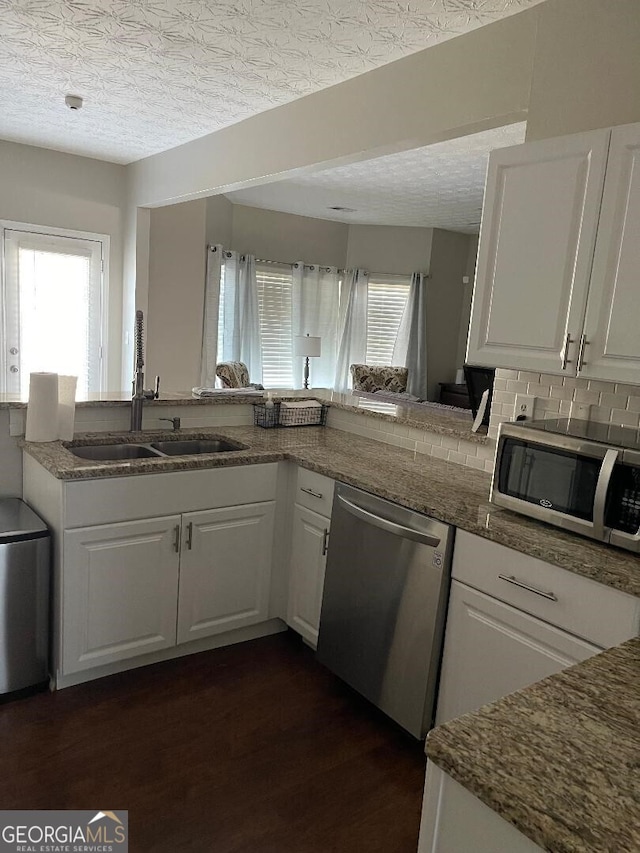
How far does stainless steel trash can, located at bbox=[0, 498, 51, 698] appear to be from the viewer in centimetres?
228

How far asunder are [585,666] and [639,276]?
114 centimetres

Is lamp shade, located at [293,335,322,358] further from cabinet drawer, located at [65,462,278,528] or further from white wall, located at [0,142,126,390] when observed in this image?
cabinet drawer, located at [65,462,278,528]

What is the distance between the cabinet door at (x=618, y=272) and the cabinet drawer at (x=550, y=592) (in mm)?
613

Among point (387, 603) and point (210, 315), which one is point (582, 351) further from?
point (210, 315)

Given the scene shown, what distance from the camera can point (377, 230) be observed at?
7629 mm

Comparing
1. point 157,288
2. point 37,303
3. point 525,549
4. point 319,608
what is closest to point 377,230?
point 157,288

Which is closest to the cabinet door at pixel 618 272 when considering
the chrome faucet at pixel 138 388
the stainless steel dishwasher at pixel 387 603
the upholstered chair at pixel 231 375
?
the stainless steel dishwasher at pixel 387 603

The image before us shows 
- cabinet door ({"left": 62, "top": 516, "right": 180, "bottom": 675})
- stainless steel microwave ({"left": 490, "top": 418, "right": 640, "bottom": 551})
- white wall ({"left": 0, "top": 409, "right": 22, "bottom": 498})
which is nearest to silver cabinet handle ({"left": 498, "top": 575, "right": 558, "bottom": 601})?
stainless steel microwave ({"left": 490, "top": 418, "right": 640, "bottom": 551})

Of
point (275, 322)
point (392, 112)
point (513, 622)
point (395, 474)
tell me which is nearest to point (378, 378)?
point (275, 322)

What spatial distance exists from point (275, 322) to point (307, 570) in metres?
4.81

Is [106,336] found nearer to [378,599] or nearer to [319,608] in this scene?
[319,608]

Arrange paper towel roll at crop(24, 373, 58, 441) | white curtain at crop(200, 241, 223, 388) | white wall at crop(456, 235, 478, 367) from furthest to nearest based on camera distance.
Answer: white wall at crop(456, 235, 478, 367), white curtain at crop(200, 241, 223, 388), paper towel roll at crop(24, 373, 58, 441)

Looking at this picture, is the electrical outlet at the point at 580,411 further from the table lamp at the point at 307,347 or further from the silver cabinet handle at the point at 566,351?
the table lamp at the point at 307,347

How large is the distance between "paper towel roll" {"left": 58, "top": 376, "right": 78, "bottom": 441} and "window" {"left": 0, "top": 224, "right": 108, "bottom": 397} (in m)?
2.86
